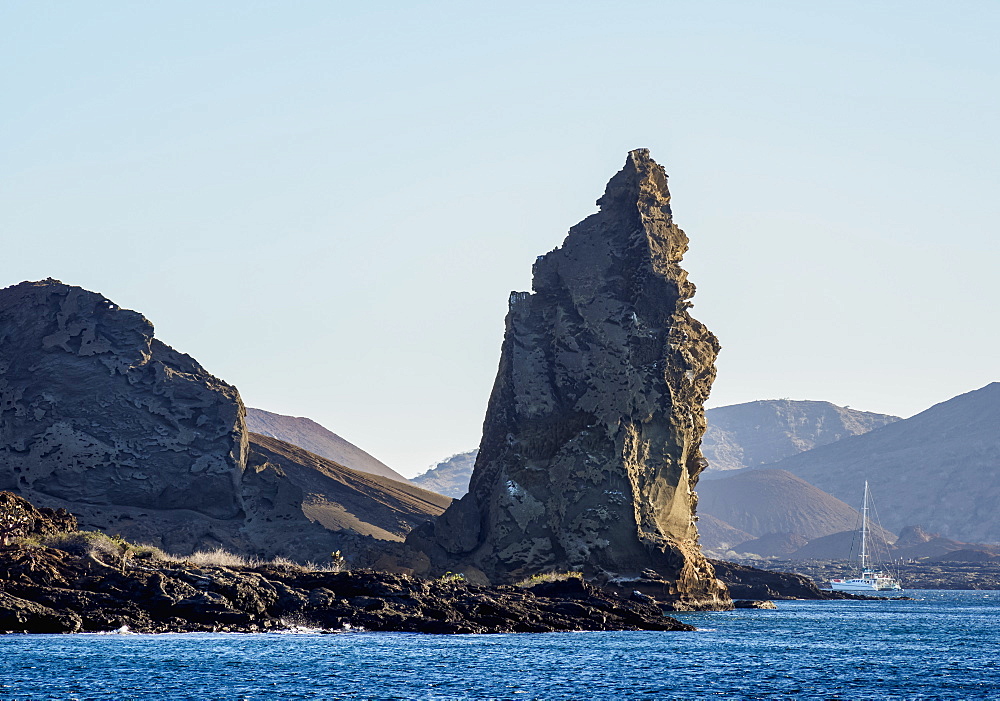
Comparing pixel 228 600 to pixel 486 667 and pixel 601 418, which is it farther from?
pixel 601 418

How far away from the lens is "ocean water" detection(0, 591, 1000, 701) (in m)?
45.9

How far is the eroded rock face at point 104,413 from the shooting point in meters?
113

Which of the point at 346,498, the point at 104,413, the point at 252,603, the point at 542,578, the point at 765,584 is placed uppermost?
the point at 104,413

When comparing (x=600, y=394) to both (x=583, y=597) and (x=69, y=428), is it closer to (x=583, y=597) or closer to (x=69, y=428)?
(x=583, y=597)

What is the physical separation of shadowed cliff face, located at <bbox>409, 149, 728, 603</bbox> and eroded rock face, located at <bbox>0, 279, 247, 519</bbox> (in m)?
22.2

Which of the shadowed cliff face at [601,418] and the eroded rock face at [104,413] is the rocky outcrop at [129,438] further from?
the shadowed cliff face at [601,418]

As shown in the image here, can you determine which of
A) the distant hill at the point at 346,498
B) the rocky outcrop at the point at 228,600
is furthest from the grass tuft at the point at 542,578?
the distant hill at the point at 346,498

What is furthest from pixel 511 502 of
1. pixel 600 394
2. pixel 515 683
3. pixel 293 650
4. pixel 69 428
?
pixel 515 683

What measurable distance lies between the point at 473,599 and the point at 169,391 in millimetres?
54949

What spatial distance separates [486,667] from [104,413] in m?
72.5

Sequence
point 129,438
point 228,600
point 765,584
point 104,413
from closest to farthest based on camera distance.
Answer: point 228,600
point 104,413
point 129,438
point 765,584

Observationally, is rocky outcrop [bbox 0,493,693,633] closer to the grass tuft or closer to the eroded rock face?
the grass tuft

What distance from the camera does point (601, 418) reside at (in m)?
107

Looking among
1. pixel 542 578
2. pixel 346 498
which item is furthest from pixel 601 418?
pixel 346 498
